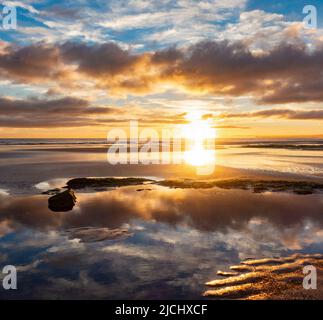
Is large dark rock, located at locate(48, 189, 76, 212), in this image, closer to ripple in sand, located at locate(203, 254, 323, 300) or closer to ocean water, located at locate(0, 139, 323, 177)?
ripple in sand, located at locate(203, 254, 323, 300)

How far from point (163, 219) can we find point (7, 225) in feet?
25.2

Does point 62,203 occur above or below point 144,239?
above

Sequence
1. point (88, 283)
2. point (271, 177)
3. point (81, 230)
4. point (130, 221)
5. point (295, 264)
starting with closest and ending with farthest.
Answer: point (88, 283) < point (295, 264) < point (81, 230) < point (130, 221) < point (271, 177)

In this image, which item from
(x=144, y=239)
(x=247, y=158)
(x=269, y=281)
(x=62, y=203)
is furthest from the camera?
(x=247, y=158)

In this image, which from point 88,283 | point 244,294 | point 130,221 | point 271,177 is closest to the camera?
point 244,294

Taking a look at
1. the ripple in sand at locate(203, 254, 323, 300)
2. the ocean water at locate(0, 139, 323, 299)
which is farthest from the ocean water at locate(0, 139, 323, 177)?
the ripple in sand at locate(203, 254, 323, 300)

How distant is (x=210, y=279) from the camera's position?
981 cm

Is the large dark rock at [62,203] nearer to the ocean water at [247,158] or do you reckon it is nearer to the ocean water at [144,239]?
the ocean water at [144,239]

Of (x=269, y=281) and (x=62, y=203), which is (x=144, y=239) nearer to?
(x=269, y=281)

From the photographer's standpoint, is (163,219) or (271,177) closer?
(163,219)

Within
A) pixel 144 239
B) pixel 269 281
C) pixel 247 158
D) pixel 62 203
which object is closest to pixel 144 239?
pixel 144 239

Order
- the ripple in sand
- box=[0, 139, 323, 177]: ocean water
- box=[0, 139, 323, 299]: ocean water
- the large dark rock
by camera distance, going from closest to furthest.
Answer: the ripple in sand, box=[0, 139, 323, 299]: ocean water, the large dark rock, box=[0, 139, 323, 177]: ocean water
